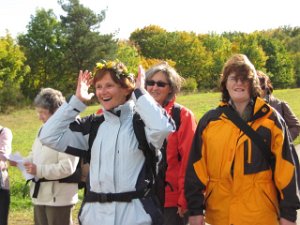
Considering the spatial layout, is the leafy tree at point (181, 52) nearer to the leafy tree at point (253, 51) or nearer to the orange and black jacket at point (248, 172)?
the leafy tree at point (253, 51)

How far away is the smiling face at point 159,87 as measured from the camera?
4.23m

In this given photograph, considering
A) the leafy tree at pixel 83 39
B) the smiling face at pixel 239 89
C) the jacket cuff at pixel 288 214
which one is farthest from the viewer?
the leafy tree at pixel 83 39

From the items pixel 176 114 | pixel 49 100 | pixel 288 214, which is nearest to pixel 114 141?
pixel 176 114

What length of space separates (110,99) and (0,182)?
2174 mm

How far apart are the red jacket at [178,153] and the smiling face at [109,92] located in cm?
98

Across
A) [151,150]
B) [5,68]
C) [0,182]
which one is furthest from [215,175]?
[5,68]

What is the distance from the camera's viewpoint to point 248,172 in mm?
3336

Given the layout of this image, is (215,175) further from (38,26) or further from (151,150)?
(38,26)

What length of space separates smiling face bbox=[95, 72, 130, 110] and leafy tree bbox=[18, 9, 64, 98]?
52.0 meters

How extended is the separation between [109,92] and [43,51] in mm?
53893

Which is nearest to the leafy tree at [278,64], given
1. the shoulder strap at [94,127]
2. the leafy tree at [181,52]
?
the leafy tree at [181,52]

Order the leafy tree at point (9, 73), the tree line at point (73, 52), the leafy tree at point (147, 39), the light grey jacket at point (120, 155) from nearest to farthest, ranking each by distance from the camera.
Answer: the light grey jacket at point (120, 155) → the leafy tree at point (9, 73) → the tree line at point (73, 52) → the leafy tree at point (147, 39)

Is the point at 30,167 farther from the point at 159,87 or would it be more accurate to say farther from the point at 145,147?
the point at 145,147

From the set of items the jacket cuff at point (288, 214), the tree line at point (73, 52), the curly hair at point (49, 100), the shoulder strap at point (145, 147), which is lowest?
the jacket cuff at point (288, 214)
